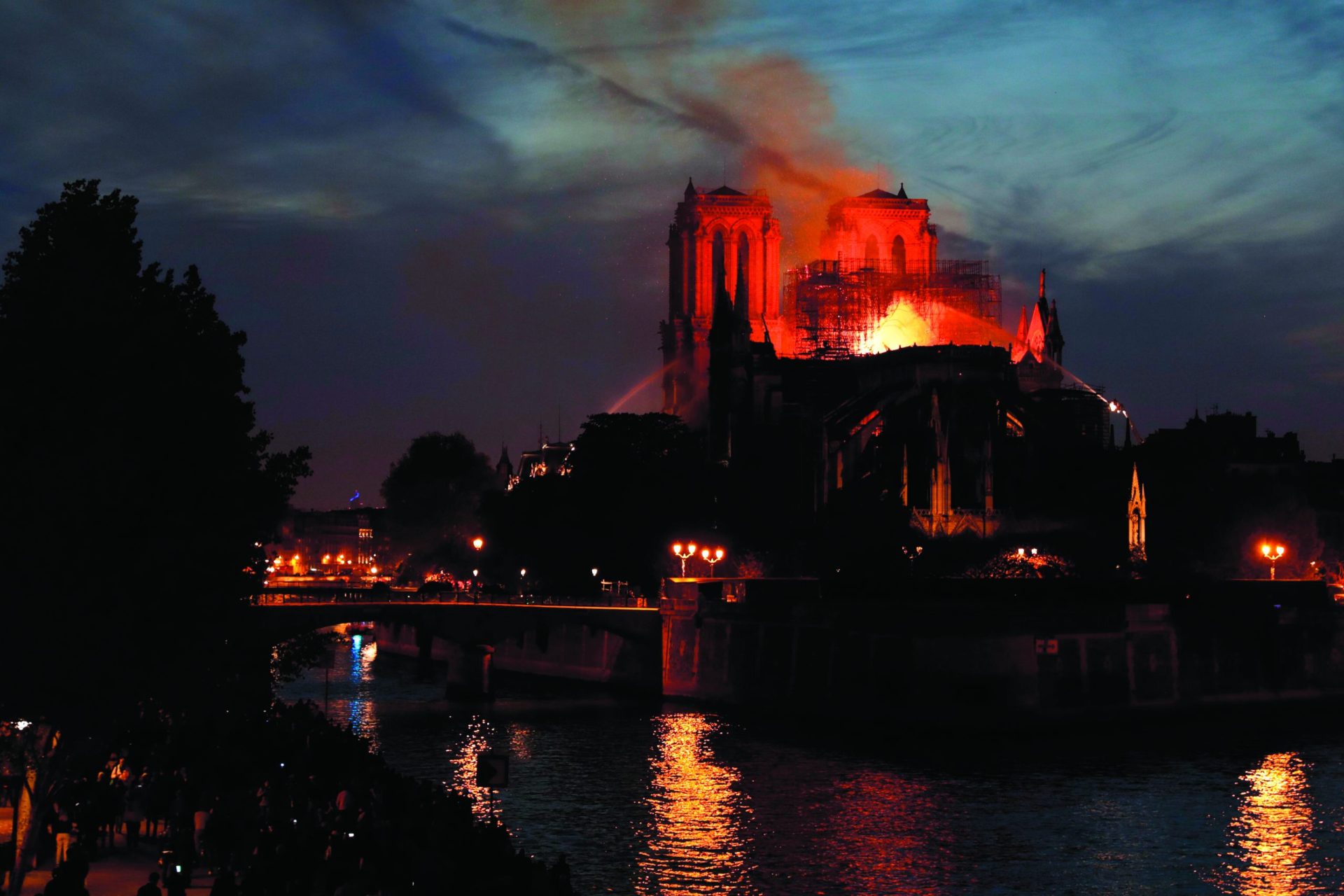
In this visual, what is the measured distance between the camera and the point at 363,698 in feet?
224

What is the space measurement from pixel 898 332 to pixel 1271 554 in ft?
187

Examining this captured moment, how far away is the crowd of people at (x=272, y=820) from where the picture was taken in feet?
63.5

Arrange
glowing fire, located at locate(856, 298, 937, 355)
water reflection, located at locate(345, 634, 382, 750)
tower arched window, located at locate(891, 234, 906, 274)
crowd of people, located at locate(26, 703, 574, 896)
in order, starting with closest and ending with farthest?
crowd of people, located at locate(26, 703, 574, 896)
water reflection, located at locate(345, 634, 382, 750)
glowing fire, located at locate(856, 298, 937, 355)
tower arched window, located at locate(891, 234, 906, 274)

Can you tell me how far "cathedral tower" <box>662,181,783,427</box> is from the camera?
14350 cm

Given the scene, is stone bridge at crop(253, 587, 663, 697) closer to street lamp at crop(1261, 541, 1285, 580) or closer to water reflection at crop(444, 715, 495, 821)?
water reflection at crop(444, 715, 495, 821)

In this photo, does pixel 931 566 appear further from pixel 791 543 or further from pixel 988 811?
pixel 988 811

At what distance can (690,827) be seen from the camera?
38125 mm

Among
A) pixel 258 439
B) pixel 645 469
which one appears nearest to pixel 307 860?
pixel 258 439

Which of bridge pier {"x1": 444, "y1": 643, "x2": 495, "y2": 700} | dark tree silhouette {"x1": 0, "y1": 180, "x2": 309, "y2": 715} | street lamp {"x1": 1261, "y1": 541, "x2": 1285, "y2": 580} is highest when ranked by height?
street lamp {"x1": 1261, "y1": 541, "x2": 1285, "y2": 580}

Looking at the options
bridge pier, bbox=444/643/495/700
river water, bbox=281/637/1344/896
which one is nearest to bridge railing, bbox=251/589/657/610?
bridge pier, bbox=444/643/495/700

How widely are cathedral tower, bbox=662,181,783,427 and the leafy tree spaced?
1772cm

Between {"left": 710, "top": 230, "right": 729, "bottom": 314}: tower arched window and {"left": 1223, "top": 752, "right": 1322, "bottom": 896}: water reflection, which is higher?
{"left": 710, "top": 230, "right": 729, "bottom": 314}: tower arched window

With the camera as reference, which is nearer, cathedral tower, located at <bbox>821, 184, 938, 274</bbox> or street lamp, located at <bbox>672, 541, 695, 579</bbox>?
street lamp, located at <bbox>672, 541, 695, 579</bbox>

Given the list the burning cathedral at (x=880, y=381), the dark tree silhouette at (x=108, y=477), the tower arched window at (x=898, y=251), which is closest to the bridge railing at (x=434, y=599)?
the burning cathedral at (x=880, y=381)
